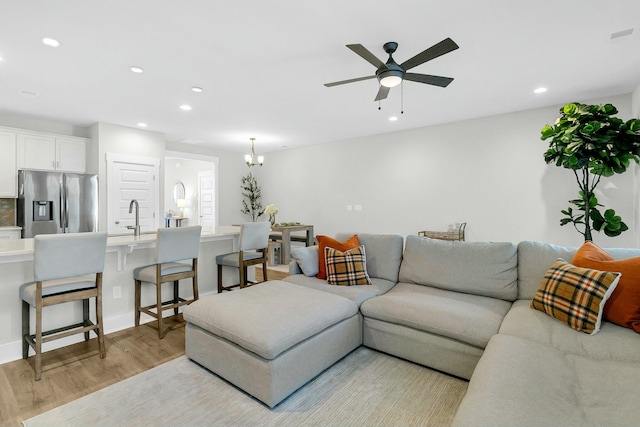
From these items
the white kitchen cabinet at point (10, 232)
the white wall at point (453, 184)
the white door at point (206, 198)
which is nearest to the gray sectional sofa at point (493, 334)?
the white wall at point (453, 184)

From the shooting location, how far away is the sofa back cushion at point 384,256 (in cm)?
315

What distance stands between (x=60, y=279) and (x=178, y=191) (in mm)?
7106

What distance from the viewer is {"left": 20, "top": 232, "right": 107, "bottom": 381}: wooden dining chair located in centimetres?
214

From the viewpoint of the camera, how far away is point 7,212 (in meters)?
4.60

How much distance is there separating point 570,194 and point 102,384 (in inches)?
219

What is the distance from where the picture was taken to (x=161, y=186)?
5.73 meters

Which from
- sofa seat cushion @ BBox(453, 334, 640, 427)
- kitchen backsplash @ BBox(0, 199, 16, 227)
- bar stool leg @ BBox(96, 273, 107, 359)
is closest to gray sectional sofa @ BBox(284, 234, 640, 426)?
sofa seat cushion @ BBox(453, 334, 640, 427)

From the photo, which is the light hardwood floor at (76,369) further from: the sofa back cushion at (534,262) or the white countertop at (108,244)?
the sofa back cushion at (534,262)

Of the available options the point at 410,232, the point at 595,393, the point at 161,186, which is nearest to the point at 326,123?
the point at 410,232

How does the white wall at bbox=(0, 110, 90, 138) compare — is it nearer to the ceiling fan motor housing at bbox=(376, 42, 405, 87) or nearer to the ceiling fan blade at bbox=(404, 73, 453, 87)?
the ceiling fan motor housing at bbox=(376, 42, 405, 87)

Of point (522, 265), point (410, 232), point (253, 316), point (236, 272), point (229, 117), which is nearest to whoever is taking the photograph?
point (253, 316)

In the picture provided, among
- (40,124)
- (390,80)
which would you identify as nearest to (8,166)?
(40,124)

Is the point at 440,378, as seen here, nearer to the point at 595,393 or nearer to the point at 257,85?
the point at 595,393

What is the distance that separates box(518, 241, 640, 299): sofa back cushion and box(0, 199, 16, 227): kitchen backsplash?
6.58 metres
